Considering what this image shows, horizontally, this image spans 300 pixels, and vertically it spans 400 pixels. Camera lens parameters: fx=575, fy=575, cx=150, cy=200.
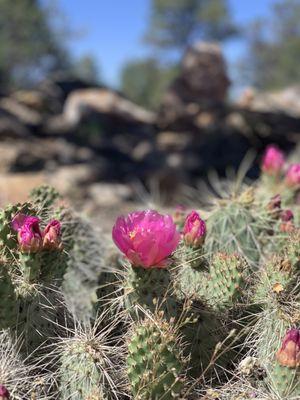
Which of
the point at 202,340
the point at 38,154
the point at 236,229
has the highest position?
the point at 202,340

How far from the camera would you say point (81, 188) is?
39.3ft

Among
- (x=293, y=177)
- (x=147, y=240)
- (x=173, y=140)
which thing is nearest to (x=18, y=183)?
(x=173, y=140)

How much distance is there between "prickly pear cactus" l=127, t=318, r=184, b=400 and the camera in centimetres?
174

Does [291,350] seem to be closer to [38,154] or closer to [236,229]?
[236,229]

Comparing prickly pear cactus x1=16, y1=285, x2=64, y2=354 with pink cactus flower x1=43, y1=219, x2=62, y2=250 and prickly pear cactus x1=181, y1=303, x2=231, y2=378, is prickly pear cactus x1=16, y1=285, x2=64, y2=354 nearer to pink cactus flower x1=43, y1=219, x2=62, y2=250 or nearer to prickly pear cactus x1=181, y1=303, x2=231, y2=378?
pink cactus flower x1=43, y1=219, x2=62, y2=250

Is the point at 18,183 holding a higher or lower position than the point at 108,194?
higher

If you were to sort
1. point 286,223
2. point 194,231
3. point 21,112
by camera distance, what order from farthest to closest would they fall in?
point 21,112
point 286,223
point 194,231

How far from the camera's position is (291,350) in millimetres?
1728

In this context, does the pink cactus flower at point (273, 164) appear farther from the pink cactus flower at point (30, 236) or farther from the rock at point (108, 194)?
the rock at point (108, 194)

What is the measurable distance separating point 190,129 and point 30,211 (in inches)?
600

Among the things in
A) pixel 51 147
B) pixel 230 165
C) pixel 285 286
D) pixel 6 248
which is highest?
pixel 6 248

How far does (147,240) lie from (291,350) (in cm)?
55

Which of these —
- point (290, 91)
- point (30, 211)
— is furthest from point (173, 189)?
point (30, 211)

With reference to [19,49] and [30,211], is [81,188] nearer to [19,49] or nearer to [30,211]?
[30,211]
